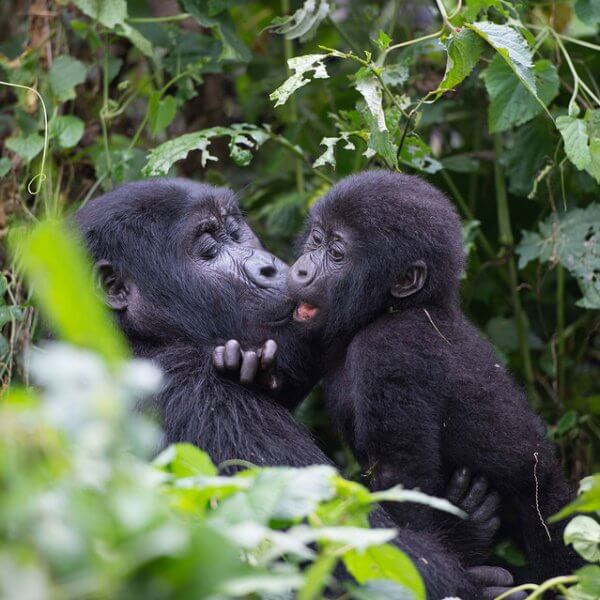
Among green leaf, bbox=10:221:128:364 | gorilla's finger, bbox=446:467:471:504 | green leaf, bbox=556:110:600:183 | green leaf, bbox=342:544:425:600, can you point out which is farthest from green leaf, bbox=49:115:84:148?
green leaf, bbox=10:221:128:364

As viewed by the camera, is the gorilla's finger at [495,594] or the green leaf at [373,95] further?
the green leaf at [373,95]

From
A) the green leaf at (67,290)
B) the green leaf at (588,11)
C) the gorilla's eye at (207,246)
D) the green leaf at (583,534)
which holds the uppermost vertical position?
the green leaf at (588,11)

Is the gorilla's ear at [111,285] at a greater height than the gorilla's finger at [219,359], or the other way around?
the gorilla's ear at [111,285]

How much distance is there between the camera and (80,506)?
3.95 ft

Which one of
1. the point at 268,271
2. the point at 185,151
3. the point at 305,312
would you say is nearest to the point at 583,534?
the point at 305,312

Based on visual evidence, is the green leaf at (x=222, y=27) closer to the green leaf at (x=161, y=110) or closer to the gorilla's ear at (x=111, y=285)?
the green leaf at (x=161, y=110)

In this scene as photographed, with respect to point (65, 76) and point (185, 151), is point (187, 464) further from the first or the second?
point (65, 76)

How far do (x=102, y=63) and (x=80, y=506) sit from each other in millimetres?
3504

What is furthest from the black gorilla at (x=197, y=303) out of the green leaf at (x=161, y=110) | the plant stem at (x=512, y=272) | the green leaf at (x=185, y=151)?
the plant stem at (x=512, y=272)

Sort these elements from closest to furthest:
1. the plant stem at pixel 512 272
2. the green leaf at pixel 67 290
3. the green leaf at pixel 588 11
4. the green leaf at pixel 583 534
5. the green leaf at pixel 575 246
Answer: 1. the green leaf at pixel 67 290
2. the green leaf at pixel 583 534
3. the green leaf at pixel 588 11
4. the green leaf at pixel 575 246
5. the plant stem at pixel 512 272

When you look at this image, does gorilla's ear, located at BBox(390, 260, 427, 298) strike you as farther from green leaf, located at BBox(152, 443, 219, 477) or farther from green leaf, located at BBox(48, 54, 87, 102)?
green leaf, located at BBox(48, 54, 87, 102)

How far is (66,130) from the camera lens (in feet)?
13.4

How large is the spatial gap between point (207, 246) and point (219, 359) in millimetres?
425

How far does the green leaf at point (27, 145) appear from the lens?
154 inches
